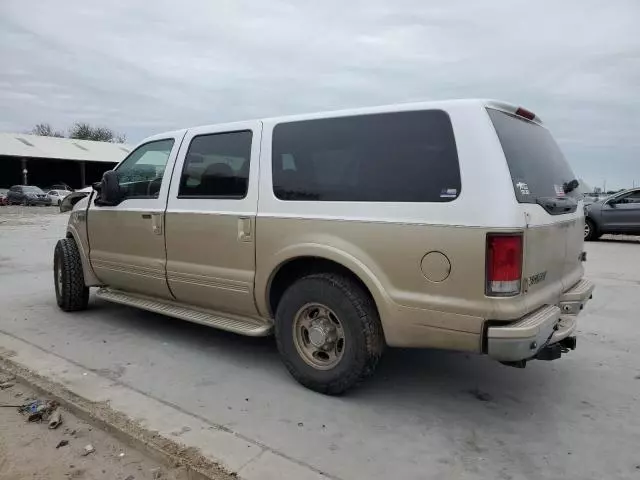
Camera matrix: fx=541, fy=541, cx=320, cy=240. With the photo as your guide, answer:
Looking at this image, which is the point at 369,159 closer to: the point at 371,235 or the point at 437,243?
the point at 371,235

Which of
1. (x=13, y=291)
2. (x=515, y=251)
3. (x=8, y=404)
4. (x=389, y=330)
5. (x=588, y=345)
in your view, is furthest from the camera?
(x=13, y=291)

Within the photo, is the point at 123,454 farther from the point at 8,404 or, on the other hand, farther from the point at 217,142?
the point at 217,142

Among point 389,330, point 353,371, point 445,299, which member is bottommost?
point 353,371

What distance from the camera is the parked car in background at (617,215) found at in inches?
595

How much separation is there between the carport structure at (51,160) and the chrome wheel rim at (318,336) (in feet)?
141

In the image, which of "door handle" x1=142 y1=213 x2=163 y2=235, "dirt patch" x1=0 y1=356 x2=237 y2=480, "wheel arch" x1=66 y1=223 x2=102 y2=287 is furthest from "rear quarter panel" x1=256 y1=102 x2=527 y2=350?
"wheel arch" x1=66 y1=223 x2=102 y2=287

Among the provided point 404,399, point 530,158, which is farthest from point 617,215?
point 404,399

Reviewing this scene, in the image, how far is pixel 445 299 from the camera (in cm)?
320

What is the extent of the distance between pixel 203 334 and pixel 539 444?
3.26 meters

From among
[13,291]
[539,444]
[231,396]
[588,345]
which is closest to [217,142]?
[231,396]

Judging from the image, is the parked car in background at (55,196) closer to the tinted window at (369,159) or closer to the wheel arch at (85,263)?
the wheel arch at (85,263)

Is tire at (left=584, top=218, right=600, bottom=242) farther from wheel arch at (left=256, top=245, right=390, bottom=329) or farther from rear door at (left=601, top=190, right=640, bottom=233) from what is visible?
wheel arch at (left=256, top=245, right=390, bottom=329)

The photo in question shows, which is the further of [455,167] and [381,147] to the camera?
[381,147]

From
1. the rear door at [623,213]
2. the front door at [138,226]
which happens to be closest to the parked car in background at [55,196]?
the rear door at [623,213]
